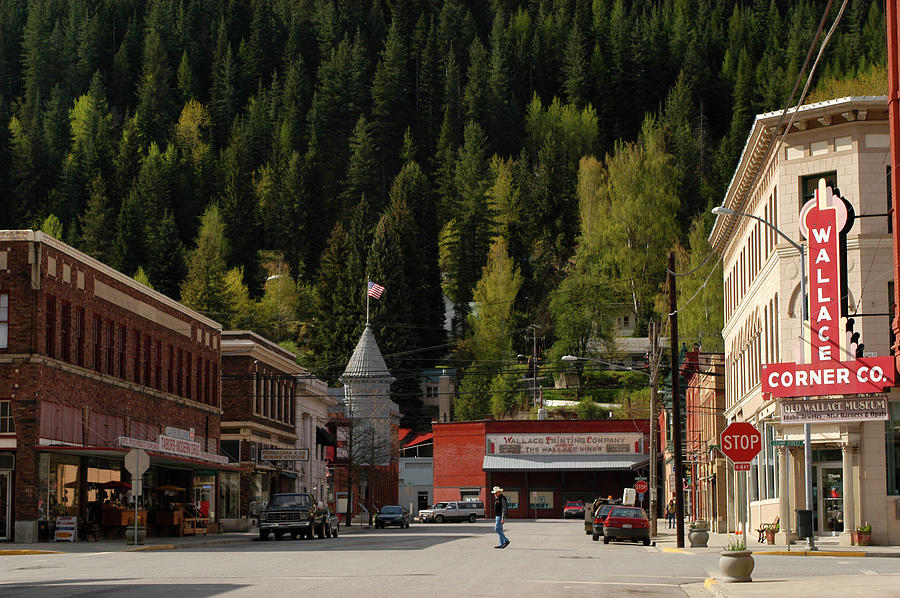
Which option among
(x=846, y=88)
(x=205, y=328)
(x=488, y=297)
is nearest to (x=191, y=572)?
(x=205, y=328)

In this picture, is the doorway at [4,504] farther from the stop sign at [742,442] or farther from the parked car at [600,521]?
the stop sign at [742,442]

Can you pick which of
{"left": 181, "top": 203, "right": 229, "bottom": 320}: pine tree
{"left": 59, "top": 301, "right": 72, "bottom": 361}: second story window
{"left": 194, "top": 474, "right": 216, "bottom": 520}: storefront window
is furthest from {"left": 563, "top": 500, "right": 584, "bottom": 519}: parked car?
Result: {"left": 59, "top": 301, "right": 72, "bottom": 361}: second story window

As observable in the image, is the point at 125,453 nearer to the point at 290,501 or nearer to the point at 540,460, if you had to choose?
the point at 290,501

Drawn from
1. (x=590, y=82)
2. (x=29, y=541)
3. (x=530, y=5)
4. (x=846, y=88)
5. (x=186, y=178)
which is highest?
(x=530, y=5)

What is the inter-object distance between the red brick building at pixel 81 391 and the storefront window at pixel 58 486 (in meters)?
0.04

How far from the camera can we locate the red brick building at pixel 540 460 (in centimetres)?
9212

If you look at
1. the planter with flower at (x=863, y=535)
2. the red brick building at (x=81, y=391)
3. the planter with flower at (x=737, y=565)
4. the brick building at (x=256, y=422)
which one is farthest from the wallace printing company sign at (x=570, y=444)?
the planter with flower at (x=737, y=565)

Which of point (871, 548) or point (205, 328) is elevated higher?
point (205, 328)

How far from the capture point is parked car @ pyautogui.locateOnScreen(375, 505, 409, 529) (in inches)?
2571

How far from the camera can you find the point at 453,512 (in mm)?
81625

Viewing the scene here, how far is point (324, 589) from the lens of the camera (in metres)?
18.9

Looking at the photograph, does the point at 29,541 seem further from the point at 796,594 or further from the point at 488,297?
the point at 488,297

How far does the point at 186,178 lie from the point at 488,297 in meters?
56.8

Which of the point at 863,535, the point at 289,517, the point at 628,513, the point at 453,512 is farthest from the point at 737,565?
the point at 453,512
